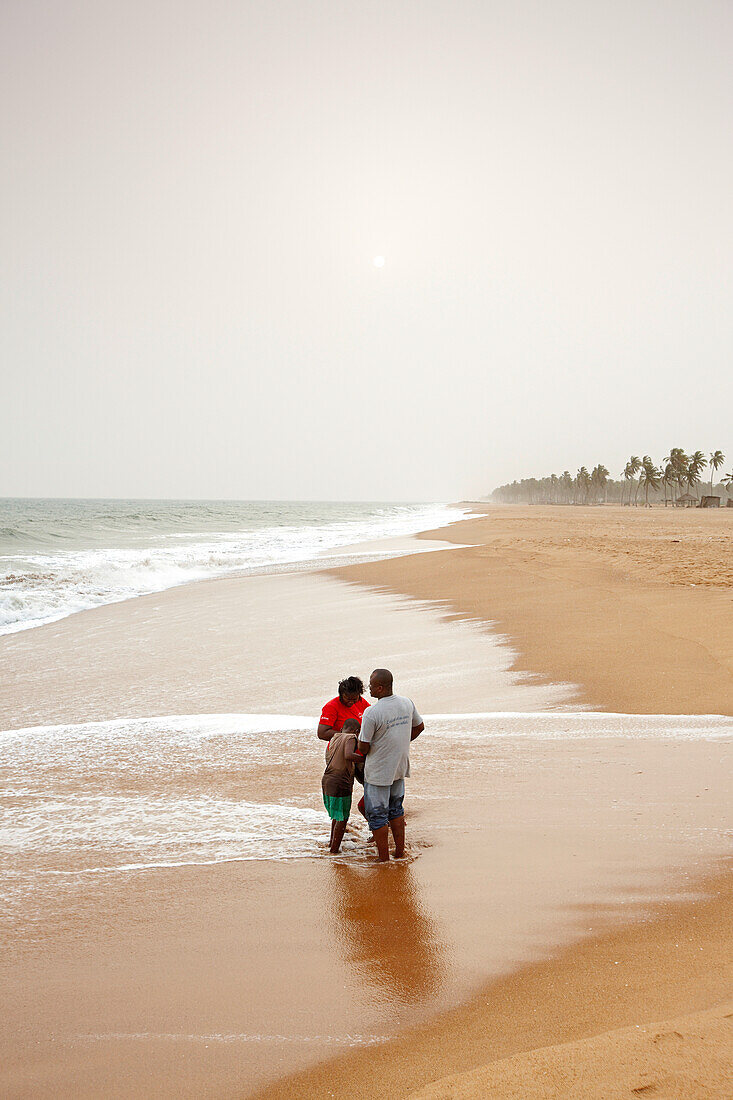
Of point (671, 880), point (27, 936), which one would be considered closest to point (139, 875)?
point (27, 936)

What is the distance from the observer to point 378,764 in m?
4.64

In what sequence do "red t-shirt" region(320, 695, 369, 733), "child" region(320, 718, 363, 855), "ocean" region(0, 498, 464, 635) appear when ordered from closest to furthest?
"child" region(320, 718, 363, 855) < "red t-shirt" region(320, 695, 369, 733) < "ocean" region(0, 498, 464, 635)

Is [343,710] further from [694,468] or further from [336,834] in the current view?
[694,468]

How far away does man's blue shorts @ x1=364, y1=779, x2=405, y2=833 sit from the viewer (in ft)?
15.2

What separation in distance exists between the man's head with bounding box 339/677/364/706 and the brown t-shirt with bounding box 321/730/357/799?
29 centimetres

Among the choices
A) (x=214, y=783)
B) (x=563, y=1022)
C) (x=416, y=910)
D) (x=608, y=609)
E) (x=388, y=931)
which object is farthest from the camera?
(x=608, y=609)

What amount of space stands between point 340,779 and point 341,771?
0.17 ft

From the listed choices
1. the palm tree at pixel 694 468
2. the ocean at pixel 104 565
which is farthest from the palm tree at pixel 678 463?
the ocean at pixel 104 565

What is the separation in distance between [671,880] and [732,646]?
6.73 m

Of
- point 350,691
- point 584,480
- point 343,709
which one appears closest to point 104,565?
point 343,709

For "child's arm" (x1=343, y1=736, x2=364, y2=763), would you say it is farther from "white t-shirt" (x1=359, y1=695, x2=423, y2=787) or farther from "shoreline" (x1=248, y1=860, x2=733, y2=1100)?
"shoreline" (x1=248, y1=860, x2=733, y2=1100)

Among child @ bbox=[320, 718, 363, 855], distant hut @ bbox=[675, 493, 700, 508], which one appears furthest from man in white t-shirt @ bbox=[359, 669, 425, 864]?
distant hut @ bbox=[675, 493, 700, 508]

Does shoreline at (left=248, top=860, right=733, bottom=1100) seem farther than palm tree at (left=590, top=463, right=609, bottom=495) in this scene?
No

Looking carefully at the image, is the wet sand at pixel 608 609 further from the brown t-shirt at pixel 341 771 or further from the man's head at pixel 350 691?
the brown t-shirt at pixel 341 771
